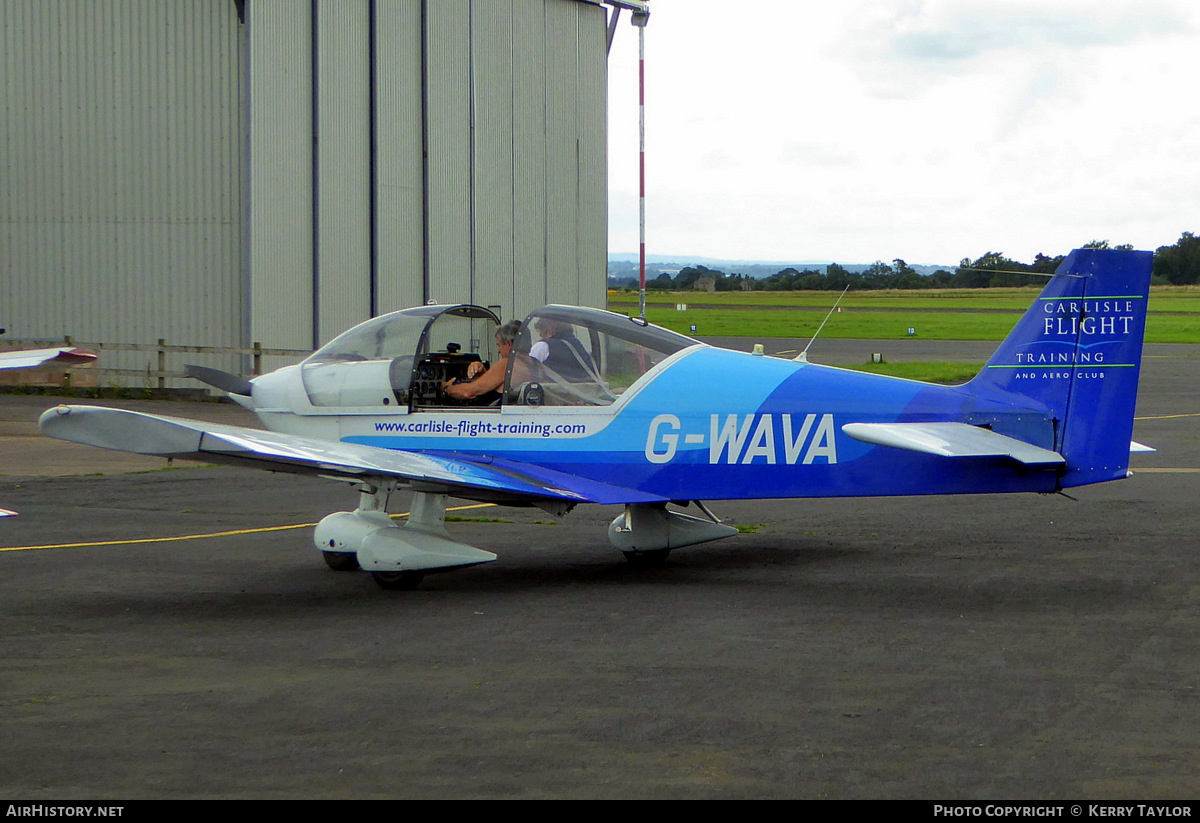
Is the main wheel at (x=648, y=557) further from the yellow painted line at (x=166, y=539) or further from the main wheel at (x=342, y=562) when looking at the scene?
the main wheel at (x=342, y=562)

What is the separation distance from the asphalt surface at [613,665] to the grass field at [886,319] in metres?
43.0

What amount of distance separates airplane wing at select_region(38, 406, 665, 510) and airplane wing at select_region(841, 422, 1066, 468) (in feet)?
5.48

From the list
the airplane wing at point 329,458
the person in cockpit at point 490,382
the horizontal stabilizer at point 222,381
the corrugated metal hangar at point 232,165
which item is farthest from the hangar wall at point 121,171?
the airplane wing at point 329,458

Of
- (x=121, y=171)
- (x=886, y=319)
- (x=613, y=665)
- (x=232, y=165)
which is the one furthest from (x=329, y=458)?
(x=886, y=319)

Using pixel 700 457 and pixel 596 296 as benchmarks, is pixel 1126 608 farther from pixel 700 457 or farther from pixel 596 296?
pixel 596 296

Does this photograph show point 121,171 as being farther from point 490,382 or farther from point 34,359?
point 34,359

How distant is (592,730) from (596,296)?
23.3 m

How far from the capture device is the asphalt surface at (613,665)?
4691 millimetres

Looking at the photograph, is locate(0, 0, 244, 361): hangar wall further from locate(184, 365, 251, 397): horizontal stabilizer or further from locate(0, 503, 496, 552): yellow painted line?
locate(184, 365, 251, 397): horizontal stabilizer

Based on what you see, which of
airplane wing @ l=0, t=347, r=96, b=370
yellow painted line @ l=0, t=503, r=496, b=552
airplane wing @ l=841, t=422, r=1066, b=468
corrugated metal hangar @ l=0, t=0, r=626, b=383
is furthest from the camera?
corrugated metal hangar @ l=0, t=0, r=626, b=383

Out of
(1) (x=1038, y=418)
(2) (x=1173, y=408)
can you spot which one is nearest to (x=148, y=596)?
(1) (x=1038, y=418)

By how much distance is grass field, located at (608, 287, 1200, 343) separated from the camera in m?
56.1

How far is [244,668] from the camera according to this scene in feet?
20.8

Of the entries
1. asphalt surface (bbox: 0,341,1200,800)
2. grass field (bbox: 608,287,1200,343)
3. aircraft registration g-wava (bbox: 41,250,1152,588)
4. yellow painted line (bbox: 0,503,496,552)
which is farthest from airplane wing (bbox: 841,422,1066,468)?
grass field (bbox: 608,287,1200,343)
